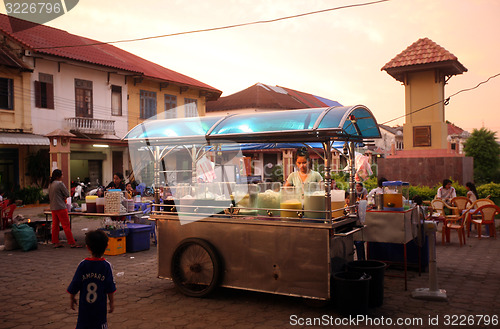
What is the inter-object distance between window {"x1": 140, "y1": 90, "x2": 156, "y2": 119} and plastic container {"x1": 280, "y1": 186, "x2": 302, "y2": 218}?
73.7 feet

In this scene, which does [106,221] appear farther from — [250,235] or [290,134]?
[290,134]

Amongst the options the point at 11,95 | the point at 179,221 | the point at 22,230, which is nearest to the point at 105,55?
the point at 11,95

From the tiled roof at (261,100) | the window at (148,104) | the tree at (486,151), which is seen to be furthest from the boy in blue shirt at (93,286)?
the tree at (486,151)

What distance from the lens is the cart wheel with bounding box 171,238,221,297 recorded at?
18.7ft

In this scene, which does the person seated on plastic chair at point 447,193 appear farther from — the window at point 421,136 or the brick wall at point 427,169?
the window at point 421,136

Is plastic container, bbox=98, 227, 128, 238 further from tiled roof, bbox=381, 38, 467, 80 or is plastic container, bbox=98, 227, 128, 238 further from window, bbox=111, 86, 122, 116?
window, bbox=111, 86, 122, 116

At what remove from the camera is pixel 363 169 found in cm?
1277

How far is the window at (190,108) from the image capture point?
97.6 feet

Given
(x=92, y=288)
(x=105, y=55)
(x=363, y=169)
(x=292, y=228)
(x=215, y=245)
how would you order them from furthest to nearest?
(x=105, y=55)
(x=363, y=169)
(x=215, y=245)
(x=292, y=228)
(x=92, y=288)

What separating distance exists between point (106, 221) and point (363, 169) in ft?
24.5

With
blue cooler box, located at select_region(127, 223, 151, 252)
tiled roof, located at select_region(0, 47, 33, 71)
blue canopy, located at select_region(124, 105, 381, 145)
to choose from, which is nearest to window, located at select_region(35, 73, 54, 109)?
tiled roof, located at select_region(0, 47, 33, 71)

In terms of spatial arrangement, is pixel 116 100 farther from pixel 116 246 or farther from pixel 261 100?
pixel 116 246

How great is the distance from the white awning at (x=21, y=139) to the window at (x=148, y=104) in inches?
291

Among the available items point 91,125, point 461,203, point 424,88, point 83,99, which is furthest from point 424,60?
point 83,99
